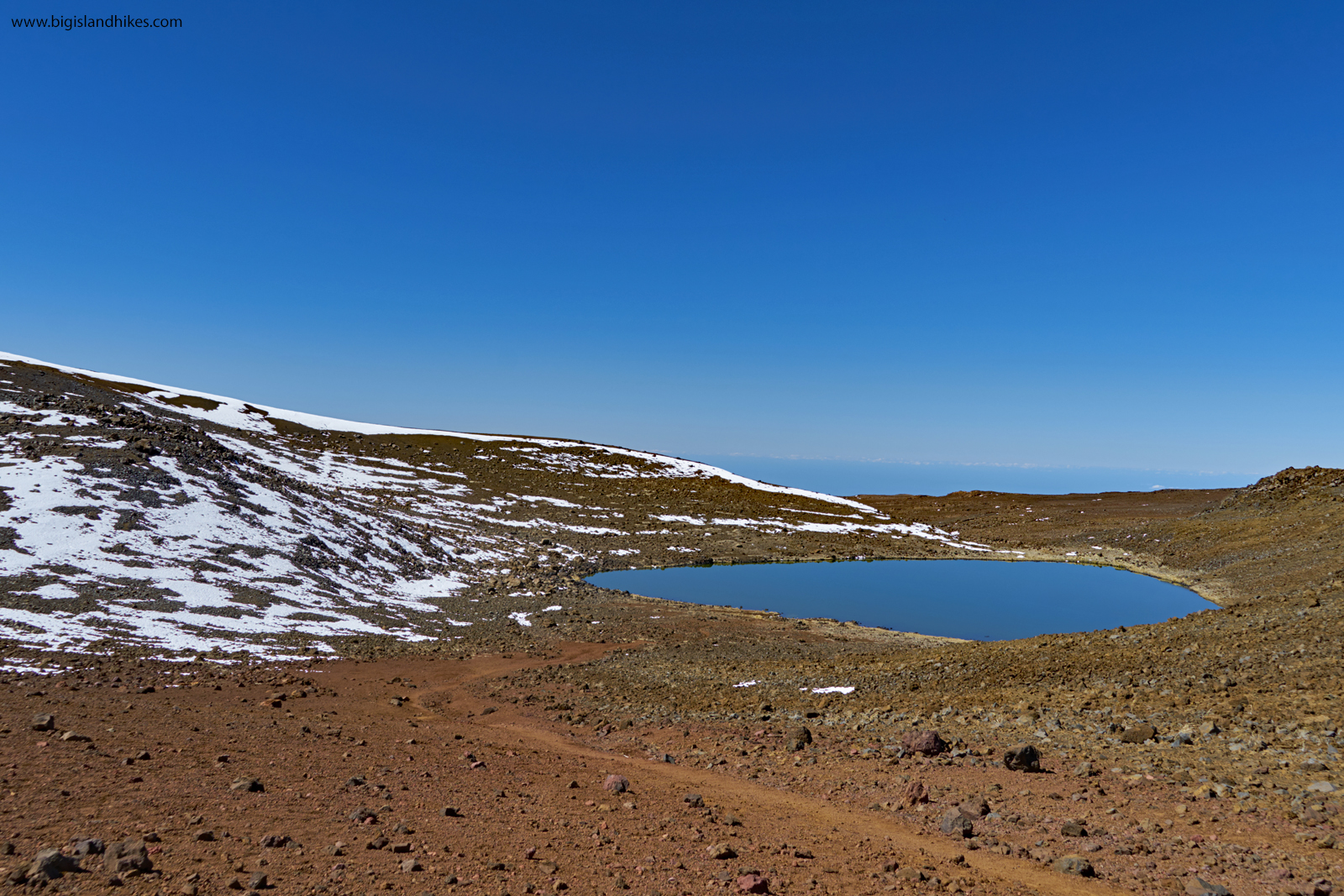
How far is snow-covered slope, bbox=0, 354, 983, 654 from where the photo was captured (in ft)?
77.8

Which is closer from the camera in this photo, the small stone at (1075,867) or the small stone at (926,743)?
the small stone at (1075,867)

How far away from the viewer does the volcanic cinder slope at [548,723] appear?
346 inches

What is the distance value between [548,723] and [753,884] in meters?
10.4

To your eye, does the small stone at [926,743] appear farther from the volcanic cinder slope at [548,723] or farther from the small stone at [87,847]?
the small stone at [87,847]

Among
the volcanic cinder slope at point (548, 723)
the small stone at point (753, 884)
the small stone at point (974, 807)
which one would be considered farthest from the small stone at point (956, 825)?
the small stone at point (753, 884)

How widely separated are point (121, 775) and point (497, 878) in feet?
20.5

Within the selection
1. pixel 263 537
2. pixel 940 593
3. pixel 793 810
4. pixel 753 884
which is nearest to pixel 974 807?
pixel 793 810

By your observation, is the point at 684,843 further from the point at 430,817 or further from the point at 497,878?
the point at 430,817

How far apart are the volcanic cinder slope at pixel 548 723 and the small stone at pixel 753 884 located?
7 centimetres

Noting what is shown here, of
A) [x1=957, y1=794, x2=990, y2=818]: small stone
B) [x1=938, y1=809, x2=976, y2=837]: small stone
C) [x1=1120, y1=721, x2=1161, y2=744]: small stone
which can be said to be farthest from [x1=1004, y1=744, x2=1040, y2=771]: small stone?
[x1=938, y1=809, x2=976, y2=837]: small stone

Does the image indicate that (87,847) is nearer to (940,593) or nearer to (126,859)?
(126,859)

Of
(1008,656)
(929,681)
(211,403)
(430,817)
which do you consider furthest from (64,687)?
(211,403)

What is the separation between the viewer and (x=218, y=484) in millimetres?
37531

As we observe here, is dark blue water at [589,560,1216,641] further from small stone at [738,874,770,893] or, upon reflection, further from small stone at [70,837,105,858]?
small stone at [70,837,105,858]
